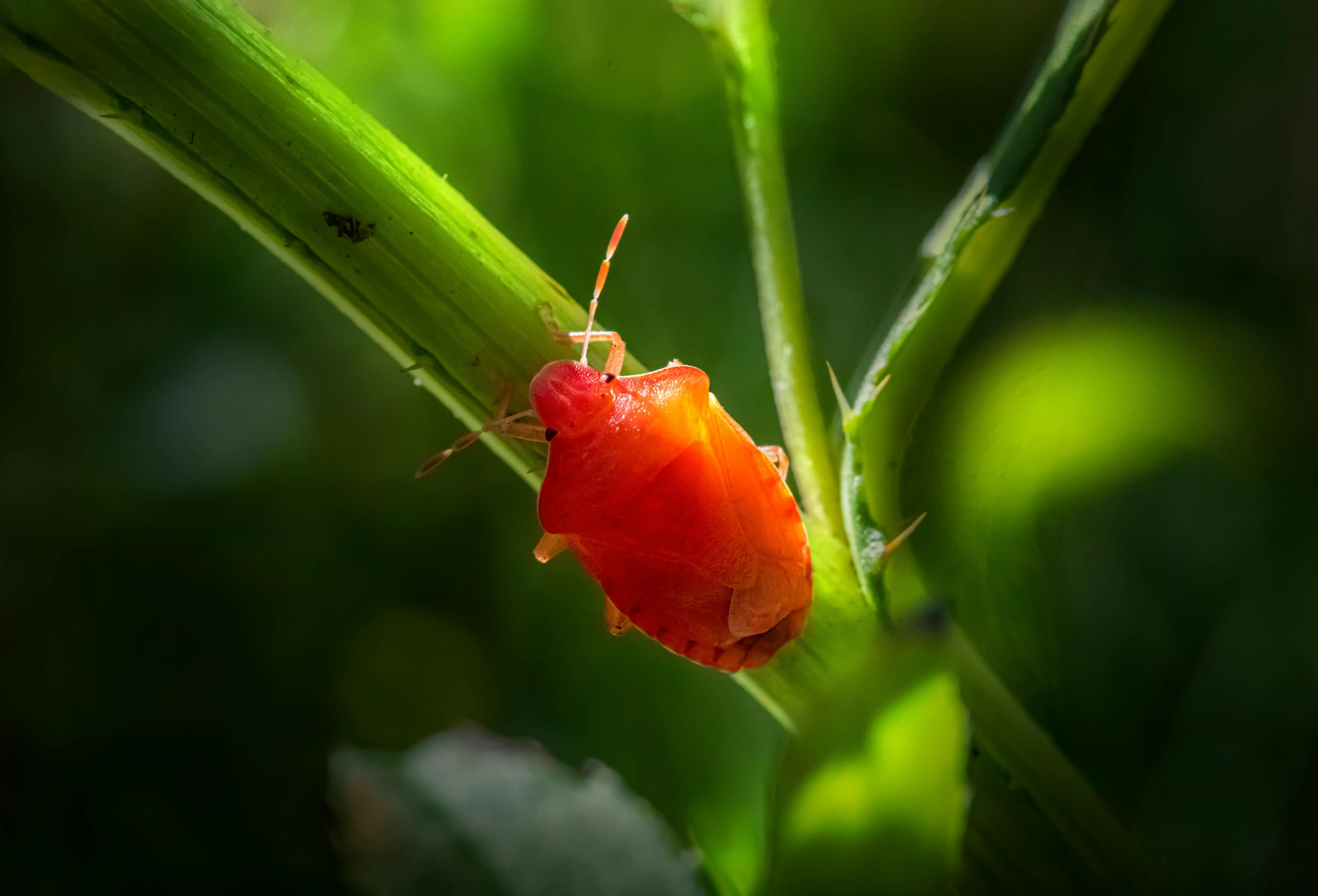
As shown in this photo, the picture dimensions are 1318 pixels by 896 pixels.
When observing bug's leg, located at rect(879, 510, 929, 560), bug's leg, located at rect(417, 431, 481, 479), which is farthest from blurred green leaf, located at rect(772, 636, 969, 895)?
bug's leg, located at rect(417, 431, 481, 479)

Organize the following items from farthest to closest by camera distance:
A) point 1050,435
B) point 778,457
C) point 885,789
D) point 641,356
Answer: point 641,356
point 778,457
point 1050,435
point 885,789

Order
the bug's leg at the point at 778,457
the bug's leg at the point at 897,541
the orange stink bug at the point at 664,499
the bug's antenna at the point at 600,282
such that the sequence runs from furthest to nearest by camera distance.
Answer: the bug's leg at the point at 778,457
the orange stink bug at the point at 664,499
the bug's antenna at the point at 600,282
the bug's leg at the point at 897,541

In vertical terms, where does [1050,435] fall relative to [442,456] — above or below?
below

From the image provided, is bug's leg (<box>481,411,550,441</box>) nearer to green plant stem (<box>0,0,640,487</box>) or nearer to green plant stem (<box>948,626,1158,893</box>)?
green plant stem (<box>0,0,640,487</box>)

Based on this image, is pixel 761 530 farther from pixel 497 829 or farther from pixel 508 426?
pixel 497 829

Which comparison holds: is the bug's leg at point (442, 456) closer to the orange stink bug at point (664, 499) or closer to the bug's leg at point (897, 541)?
the orange stink bug at point (664, 499)

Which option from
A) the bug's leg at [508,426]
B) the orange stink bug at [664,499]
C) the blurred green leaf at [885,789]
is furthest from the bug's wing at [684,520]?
the blurred green leaf at [885,789]

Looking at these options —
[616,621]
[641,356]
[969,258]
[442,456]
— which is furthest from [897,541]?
[641,356]
